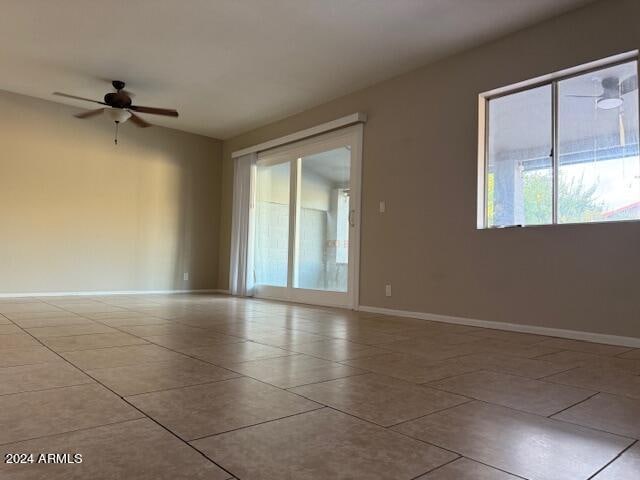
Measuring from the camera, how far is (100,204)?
→ 247 inches

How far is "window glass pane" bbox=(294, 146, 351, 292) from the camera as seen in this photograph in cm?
532

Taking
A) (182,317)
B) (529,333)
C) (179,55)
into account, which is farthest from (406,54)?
(182,317)

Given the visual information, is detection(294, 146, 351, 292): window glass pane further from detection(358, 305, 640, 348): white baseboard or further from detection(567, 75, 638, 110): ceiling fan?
detection(567, 75, 638, 110): ceiling fan

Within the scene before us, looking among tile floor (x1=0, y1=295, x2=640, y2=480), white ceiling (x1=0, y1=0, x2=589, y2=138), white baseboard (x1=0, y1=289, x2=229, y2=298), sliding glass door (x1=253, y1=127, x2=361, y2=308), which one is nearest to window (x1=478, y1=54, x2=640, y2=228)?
white ceiling (x1=0, y1=0, x2=589, y2=138)

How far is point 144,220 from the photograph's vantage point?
263 inches

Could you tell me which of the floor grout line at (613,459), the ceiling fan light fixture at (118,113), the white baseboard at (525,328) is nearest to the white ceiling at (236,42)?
the ceiling fan light fixture at (118,113)

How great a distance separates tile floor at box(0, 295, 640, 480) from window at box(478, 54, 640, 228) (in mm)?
1161

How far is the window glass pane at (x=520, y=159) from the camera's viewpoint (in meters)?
3.69

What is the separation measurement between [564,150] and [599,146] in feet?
0.82

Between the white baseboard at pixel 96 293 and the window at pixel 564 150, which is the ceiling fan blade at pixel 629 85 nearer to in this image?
the window at pixel 564 150

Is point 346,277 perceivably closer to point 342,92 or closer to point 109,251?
point 342,92

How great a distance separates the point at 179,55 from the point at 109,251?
3160mm

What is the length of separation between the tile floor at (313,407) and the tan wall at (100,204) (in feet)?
10.9

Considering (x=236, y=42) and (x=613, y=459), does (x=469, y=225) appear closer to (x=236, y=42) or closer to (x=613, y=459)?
(x=236, y=42)
